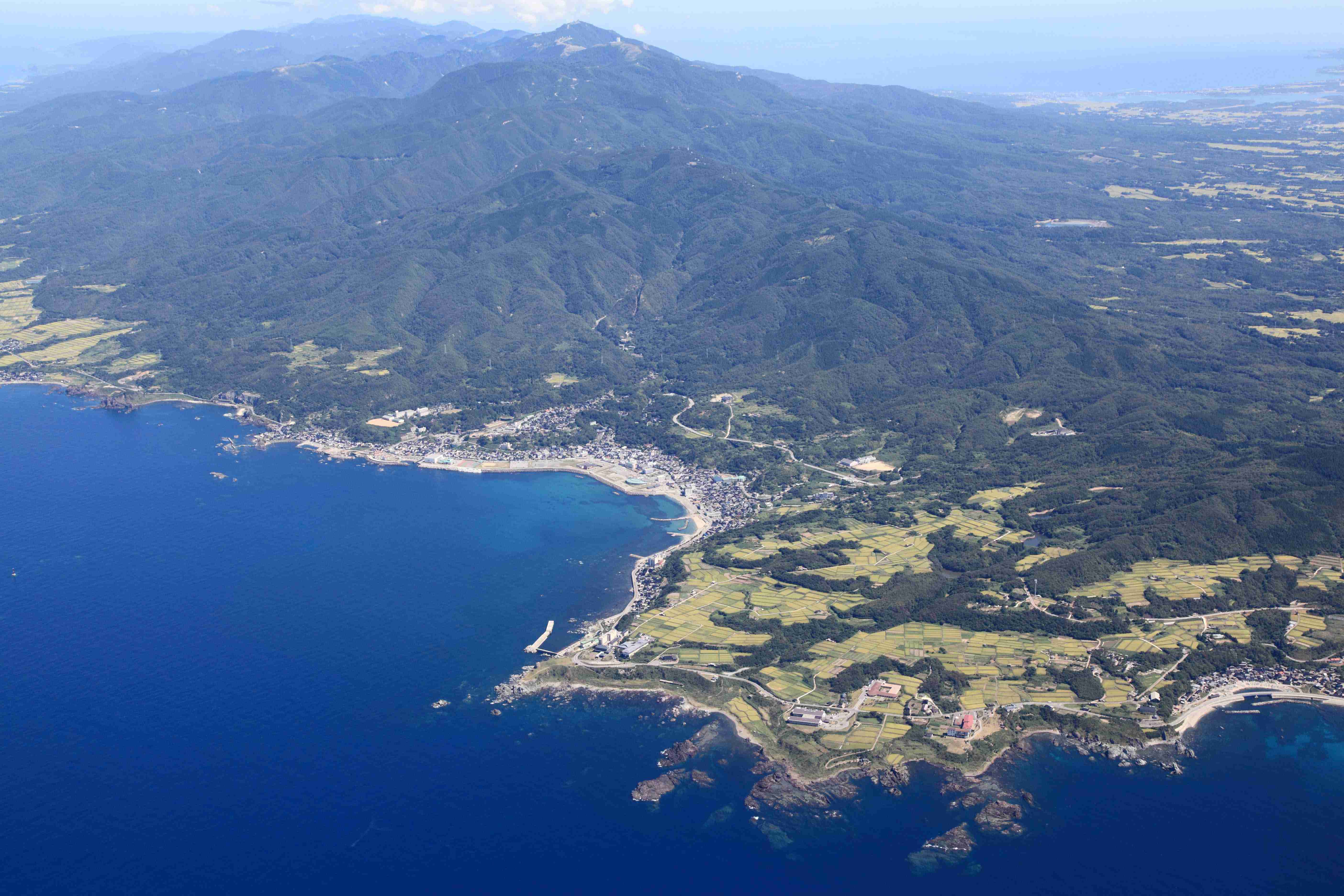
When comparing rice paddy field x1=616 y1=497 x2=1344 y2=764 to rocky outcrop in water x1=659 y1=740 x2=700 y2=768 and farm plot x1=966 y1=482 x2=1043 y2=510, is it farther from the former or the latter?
farm plot x1=966 y1=482 x2=1043 y2=510

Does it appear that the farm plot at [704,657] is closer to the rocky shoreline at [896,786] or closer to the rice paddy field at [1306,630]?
the rocky shoreline at [896,786]

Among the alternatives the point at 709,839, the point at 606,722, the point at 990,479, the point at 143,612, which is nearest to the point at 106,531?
the point at 143,612

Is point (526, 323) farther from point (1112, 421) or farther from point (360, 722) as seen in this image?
point (360, 722)

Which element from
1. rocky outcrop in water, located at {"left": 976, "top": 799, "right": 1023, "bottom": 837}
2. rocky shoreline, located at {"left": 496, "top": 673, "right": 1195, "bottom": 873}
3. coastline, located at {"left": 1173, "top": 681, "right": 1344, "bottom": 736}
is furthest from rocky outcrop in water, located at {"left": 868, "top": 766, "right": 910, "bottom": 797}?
coastline, located at {"left": 1173, "top": 681, "right": 1344, "bottom": 736}

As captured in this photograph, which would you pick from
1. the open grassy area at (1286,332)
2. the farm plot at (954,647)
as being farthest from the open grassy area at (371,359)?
the open grassy area at (1286,332)

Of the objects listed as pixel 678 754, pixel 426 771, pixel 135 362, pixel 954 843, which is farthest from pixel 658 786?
pixel 135 362
